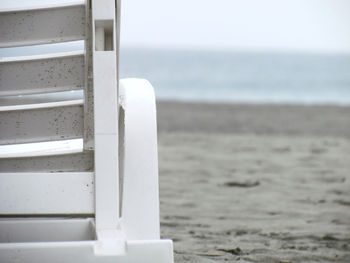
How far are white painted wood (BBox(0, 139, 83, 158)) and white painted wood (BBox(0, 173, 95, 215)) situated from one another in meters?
0.26

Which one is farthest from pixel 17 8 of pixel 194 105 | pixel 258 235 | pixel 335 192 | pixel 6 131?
pixel 194 105

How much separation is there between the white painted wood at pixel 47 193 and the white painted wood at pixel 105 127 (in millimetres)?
47

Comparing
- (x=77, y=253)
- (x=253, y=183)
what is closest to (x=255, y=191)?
(x=253, y=183)

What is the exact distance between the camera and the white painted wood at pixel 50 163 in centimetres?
225

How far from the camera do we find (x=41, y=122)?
2.22 metres

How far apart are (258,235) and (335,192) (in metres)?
1.53

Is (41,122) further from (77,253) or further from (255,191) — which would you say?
(255,191)

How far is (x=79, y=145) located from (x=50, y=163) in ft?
0.74

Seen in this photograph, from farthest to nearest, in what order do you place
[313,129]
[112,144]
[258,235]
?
[313,129] < [258,235] < [112,144]

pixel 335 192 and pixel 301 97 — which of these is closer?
pixel 335 192

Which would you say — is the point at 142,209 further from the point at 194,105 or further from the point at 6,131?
the point at 194,105

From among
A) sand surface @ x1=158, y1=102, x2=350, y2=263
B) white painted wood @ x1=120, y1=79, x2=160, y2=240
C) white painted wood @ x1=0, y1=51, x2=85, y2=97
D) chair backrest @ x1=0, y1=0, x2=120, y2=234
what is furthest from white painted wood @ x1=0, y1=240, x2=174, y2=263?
sand surface @ x1=158, y1=102, x2=350, y2=263

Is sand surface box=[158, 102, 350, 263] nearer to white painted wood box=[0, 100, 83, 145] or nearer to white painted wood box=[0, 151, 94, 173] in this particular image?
white painted wood box=[0, 151, 94, 173]

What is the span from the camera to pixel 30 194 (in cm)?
198
